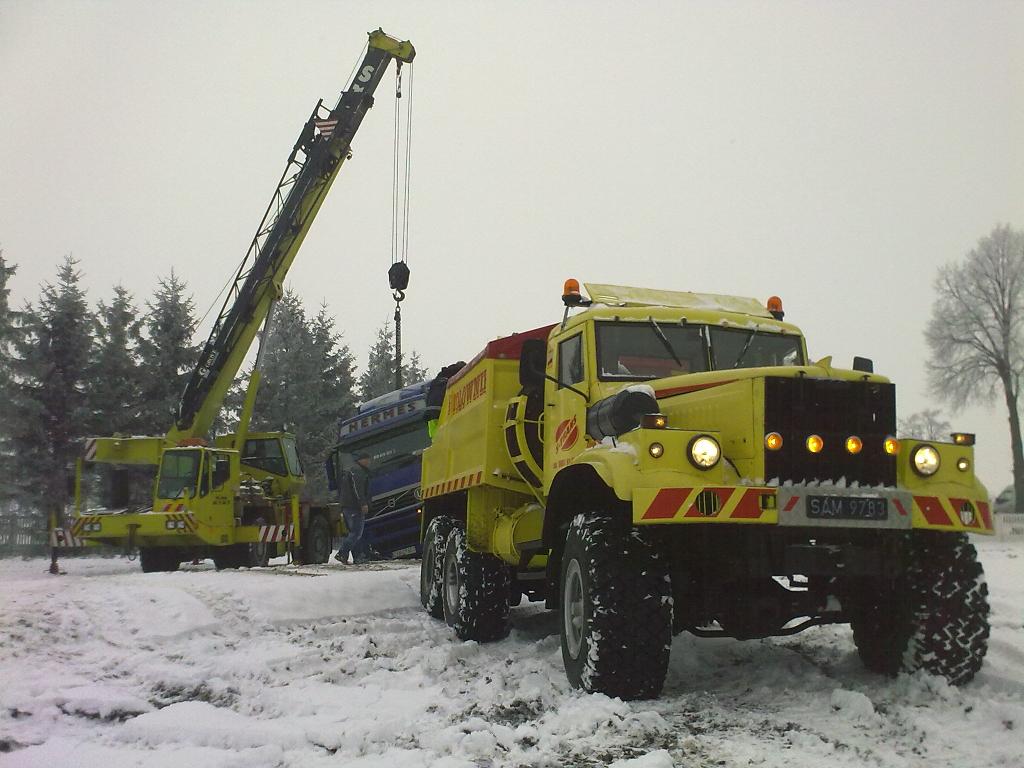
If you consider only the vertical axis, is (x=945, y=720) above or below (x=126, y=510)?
below

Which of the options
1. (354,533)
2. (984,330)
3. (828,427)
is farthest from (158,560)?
(984,330)

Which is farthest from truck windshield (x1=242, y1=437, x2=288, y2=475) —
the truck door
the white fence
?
the white fence

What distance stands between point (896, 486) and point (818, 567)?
0.79 metres

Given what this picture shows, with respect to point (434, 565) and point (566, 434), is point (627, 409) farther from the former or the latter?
point (434, 565)

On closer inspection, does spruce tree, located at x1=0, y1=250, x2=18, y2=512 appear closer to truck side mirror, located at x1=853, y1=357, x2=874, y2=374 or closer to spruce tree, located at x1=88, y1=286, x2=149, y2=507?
spruce tree, located at x1=88, y1=286, x2=149, y2=507

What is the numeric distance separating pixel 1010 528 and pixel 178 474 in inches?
733

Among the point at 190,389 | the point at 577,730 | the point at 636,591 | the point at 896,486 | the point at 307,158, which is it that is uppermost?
the point at 307,158

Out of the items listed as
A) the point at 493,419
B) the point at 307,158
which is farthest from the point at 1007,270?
the point at 493,419

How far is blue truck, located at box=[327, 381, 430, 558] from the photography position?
18062mm

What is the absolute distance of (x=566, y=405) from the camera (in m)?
7.38

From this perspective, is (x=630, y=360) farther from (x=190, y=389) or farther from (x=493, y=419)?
(x=190, y=389)

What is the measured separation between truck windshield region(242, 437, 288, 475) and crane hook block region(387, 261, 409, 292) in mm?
4318

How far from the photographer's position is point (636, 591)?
553 centimetres

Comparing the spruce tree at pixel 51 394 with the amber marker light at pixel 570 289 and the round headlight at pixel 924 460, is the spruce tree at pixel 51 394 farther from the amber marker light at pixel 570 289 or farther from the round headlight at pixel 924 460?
the round headlight at pixel 924 460
